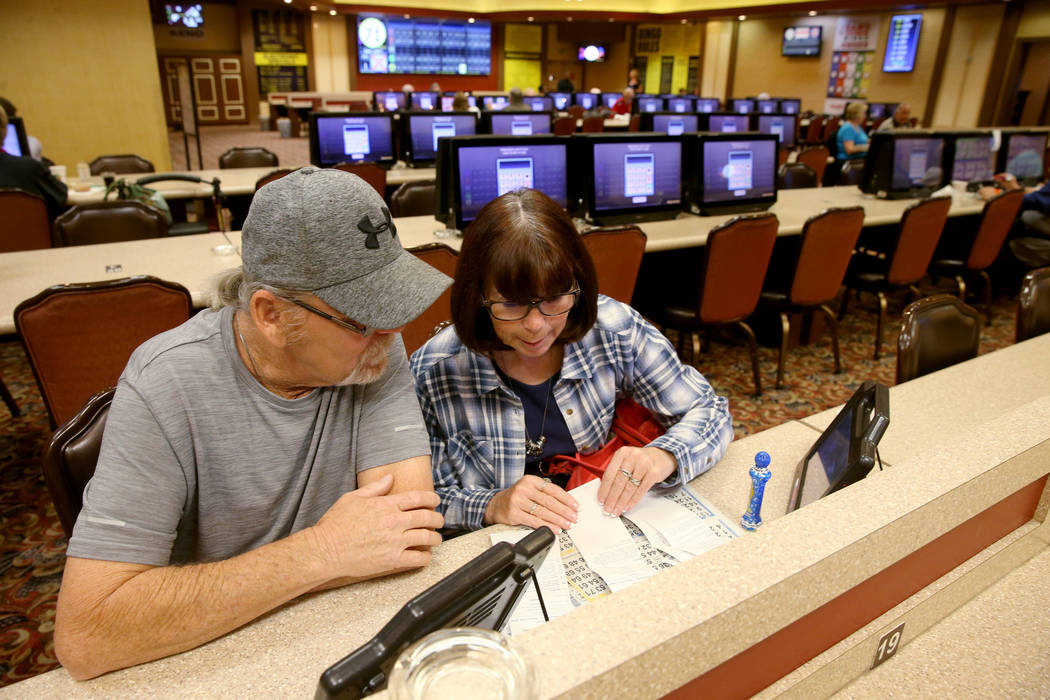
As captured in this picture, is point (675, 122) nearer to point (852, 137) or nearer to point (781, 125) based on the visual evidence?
point (781, 125)

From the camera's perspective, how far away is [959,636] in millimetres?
1034

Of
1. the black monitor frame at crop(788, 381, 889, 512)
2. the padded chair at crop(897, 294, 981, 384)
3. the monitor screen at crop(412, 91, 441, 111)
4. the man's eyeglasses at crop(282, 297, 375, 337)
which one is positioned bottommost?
the padded chair at crop(897, 294, 981, 384)

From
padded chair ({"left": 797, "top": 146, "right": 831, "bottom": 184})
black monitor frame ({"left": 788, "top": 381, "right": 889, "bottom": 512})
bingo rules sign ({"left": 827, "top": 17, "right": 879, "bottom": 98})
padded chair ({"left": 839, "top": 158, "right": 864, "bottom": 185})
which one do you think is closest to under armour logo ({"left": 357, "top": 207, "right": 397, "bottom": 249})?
black monitor frame ({"left": 788, "top": 381, "right": 889, "bottom": 512})

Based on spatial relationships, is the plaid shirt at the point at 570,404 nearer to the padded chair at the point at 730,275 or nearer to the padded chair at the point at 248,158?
the padded chair at the point at 730,275

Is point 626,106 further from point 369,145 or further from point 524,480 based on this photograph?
→ point 524,480

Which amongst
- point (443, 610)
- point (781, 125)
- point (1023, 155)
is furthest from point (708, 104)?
point (443, 610)

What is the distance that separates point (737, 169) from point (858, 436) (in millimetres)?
3540

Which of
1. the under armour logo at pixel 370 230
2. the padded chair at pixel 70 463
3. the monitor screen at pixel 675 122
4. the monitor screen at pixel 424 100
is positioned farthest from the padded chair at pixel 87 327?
the monitor screen at pixel 424 100

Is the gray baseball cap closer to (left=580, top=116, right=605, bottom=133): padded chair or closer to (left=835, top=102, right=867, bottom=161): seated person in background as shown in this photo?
(left=835, top=102, right=867, bottom=161): seated person in background

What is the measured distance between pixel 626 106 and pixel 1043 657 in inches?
487

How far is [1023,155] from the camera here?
567 centimetres

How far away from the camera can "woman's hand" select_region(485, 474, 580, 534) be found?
4.04ft

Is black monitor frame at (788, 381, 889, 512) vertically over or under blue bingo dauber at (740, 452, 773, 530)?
over

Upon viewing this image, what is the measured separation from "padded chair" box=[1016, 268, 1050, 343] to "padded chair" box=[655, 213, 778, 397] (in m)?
1.11
